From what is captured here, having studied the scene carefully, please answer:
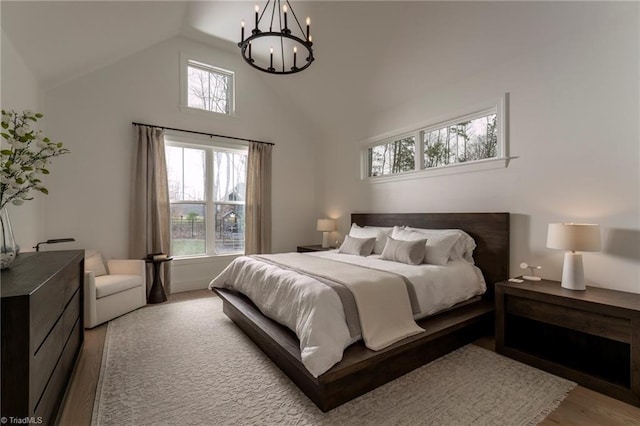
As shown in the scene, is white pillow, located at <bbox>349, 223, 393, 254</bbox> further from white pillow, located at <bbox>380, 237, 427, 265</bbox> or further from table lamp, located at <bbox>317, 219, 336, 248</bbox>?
table lamp, located at <bbox>317, 219, 336, 248</bbox>

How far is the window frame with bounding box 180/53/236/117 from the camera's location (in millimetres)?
4535

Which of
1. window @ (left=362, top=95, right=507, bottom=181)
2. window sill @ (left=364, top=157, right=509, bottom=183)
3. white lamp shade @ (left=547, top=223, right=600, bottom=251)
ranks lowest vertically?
white lamp shade @ (left=547, top=223, right=600, bottom=251)

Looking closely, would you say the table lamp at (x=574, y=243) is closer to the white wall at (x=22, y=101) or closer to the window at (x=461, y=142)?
the window at (x=461, y=142)

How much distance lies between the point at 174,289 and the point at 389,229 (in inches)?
135

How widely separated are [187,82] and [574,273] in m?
5.48

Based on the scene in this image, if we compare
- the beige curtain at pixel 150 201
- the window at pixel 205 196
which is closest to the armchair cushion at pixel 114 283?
the beige curtain at pixel 150 201

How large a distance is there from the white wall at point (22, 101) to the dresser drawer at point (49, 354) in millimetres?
1300

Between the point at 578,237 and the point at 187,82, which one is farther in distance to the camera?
the point at 187,82

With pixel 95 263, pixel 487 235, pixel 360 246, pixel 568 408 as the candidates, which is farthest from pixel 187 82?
pixel 568 408

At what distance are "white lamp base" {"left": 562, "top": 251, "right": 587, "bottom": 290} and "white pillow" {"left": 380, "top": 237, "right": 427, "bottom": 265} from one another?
117cm

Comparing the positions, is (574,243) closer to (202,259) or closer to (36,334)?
(36,334)

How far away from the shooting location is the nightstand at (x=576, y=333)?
1.91 m

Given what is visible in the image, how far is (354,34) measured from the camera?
3.68 metres

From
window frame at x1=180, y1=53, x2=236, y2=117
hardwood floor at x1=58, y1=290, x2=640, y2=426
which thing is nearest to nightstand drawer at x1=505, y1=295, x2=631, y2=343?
hardwood floor at x1=58, y1=290, x2=640, y2=426
